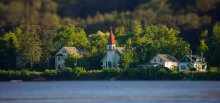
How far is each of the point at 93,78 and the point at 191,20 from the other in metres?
55.6

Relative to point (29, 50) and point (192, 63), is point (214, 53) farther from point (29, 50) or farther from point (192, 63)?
point (29, 50)

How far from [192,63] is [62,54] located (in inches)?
673

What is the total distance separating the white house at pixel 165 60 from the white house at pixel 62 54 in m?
9.98

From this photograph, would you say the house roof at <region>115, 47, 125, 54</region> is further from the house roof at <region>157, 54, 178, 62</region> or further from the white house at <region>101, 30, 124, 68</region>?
the house roof at <region>157, 54, 178, 62</region>

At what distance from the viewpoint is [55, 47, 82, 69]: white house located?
69188 mm

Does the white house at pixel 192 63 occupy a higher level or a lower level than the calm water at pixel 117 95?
higher

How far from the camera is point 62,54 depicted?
69562mm

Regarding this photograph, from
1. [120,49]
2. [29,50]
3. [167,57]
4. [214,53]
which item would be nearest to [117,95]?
[214,53]

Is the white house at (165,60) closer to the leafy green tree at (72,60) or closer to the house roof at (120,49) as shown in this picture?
the house roof at (120,49)

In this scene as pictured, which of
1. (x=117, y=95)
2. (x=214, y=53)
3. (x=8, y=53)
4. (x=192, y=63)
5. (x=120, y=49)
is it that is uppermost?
(x=120, y=49)

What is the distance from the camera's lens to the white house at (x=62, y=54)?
2724 inches

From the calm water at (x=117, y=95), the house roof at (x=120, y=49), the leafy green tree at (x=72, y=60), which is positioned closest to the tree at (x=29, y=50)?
the leafy green tree at (x=72, y=60)

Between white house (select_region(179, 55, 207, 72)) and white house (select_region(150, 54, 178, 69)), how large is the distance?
64.6 inches

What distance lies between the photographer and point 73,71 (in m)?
61.6
